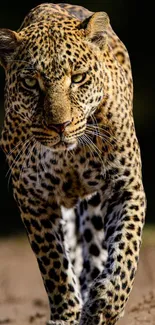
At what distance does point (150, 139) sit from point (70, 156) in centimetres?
741

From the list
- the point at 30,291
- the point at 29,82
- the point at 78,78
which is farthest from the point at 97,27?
the point at 30,291

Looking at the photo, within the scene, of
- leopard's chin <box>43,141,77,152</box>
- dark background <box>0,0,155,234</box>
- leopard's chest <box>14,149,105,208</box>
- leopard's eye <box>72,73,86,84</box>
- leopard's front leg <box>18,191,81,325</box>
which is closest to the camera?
leopard's chin <box>43,141,77,152</box>

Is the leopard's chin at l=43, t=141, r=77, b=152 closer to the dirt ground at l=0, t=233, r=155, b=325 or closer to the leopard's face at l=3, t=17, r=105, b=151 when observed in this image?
the leopard's face at l=3, t=17, r=105, b=151

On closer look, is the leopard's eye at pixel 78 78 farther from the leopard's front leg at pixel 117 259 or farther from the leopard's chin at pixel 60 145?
the leopard's front leg at pixel 117 259

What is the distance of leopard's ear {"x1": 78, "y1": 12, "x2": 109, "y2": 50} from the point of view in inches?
284

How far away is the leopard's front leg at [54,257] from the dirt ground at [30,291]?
763mm

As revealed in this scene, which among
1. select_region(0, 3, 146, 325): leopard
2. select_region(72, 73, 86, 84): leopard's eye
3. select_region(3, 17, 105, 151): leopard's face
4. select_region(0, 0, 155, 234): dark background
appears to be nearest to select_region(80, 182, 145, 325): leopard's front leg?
select_region(0, 3, 146, 325): leopard

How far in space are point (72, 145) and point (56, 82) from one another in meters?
0.34

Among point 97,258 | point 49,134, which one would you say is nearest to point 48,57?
point 49,134

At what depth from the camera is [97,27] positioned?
286 inches

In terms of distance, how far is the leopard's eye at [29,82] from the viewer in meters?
7.00

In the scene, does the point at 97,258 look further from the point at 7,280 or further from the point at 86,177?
the point at 7,280

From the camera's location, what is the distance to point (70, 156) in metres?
7.41

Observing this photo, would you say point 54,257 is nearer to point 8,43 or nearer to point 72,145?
point 72,145
